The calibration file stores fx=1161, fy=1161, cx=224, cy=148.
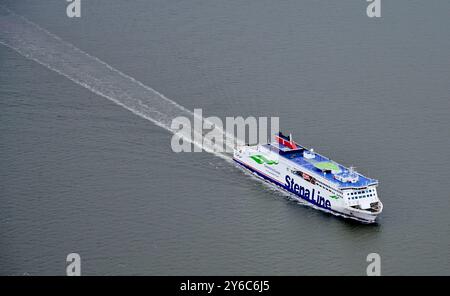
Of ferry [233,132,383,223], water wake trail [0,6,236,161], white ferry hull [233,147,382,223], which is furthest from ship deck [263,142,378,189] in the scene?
water wake trail [0,6,236,161]

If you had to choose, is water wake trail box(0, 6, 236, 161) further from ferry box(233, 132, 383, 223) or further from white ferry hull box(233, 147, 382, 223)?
ferry box(233, 132, 383, 223)

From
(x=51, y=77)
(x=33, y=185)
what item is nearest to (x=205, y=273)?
(x=33, y=185)

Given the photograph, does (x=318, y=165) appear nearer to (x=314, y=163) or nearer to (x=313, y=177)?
(x=314, y=163)

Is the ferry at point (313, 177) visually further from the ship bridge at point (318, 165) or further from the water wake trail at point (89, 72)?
the water wake trail at point (89, 72)

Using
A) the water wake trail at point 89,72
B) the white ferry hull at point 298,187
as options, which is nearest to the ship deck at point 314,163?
the white ferry hull at point 298,187

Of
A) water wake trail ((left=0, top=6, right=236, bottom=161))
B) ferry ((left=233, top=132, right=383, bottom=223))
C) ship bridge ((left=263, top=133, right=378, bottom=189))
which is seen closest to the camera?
ferry ((left=233, top=132, right=383, bottom=223))

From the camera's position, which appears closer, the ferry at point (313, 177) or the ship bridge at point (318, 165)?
the ferry at point (313, 177)
